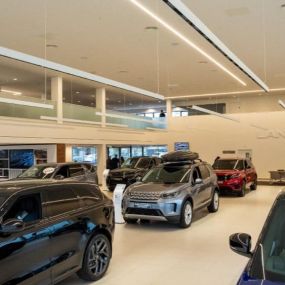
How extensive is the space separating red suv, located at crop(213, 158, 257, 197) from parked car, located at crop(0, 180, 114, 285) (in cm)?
904

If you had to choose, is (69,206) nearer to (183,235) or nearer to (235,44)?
(183,235)

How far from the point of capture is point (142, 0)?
7.96 meters

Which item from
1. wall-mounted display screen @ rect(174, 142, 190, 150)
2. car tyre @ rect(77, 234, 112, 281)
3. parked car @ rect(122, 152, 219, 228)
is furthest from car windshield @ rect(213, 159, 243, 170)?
car tyre @ rect(77, 234, 112, 281)

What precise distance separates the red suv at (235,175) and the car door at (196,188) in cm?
424

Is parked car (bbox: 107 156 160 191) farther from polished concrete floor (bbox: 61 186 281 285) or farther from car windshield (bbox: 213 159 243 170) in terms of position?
polished concrete floor (bbox: 61 186 281 285)

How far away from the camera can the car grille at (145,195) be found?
8.53 metres

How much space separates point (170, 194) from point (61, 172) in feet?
14.9

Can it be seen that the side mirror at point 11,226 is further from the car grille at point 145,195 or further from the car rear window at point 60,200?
the car grille at point 145,195

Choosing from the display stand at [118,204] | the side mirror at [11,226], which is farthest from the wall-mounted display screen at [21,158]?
the side mirror at [11,226]

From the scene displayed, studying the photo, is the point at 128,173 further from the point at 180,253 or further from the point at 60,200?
the point at 60,200

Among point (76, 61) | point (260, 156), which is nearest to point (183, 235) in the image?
point (76, 61)

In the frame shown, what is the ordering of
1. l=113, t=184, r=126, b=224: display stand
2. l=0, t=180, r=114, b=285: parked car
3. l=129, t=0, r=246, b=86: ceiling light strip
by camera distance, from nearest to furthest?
l=0, t=180, r=114, b=285: parked car < l=129, t=0, r=246, b=86: ceiling light strip < l=113, t=184, r=126, b=224: display stand

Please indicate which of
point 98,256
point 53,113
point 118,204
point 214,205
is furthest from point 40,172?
point 98,256

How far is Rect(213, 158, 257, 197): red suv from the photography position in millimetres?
13938
